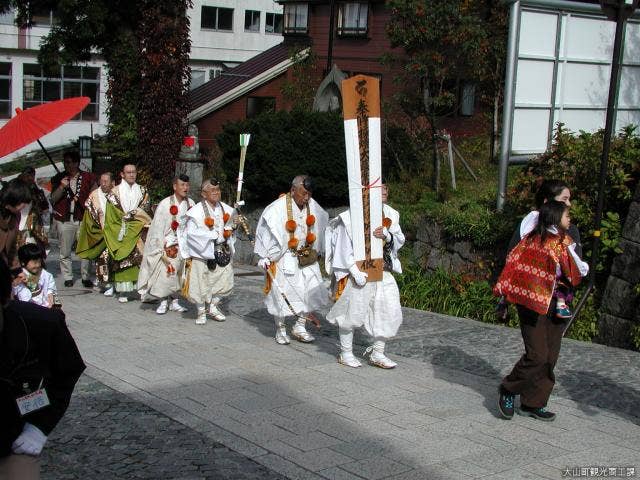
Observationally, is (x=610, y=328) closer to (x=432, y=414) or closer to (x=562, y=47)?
(x=432, y=414)

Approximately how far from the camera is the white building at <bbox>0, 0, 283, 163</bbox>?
35188mm

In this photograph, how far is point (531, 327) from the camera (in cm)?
631

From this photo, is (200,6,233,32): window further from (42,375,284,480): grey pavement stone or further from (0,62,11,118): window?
(42,375,284,480): grey pavement stone

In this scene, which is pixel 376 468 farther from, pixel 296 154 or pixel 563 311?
pixel 296 154

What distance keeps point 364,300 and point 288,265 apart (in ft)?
4.67

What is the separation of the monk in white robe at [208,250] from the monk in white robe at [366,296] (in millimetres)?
2304

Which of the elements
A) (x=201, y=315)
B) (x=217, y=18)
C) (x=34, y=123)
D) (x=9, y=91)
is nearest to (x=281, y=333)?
(x=201, y=315)

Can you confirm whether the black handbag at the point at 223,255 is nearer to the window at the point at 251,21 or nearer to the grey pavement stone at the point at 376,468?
the grey pavement stone at the point at 376,468

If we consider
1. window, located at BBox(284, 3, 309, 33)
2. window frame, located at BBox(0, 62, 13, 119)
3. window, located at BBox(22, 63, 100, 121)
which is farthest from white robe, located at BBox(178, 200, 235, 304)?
window frame, located at BBox(0, 62, 13, 119)

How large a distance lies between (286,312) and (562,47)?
17.7ft

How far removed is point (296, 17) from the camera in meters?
25.4

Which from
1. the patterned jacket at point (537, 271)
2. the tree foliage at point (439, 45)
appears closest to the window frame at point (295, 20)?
the tree foliage at point (439, 45)

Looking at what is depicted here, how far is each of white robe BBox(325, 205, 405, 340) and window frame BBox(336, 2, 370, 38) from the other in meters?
16.0

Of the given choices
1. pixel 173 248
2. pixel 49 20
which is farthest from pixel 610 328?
pixel 49 20
